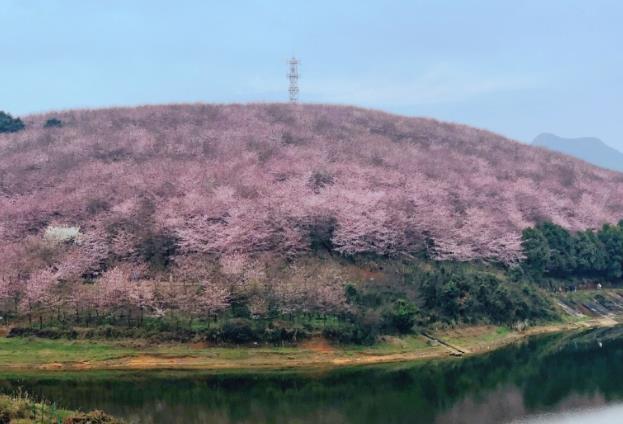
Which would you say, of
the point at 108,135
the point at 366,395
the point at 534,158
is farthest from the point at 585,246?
the point at 108,135

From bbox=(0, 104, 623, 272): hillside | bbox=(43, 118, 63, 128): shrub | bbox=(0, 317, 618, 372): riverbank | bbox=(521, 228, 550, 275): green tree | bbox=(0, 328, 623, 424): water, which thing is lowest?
bbox=(0, 328, 623, 424): water

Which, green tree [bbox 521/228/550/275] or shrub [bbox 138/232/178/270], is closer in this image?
shrub [bbox 138/232/178/270]

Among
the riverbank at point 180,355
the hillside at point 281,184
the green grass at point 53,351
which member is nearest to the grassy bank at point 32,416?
the riverbank at point 180,355

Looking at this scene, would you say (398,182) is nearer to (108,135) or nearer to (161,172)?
(161,172)

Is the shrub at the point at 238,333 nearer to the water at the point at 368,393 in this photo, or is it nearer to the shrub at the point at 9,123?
the water at the point at 368,393

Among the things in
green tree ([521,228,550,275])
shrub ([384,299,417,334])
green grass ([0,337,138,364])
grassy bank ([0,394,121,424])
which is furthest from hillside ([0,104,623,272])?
grassy bank ([0,394,121,424])

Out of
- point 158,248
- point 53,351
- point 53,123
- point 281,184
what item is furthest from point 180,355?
point 53,123

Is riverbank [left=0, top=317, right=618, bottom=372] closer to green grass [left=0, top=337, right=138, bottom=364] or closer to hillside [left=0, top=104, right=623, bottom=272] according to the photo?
green grass [left=0, top=337, right=138, bottom=364]
